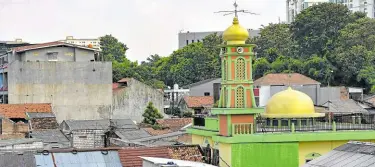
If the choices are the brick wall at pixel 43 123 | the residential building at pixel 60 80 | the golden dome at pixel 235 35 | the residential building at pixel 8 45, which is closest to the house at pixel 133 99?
the residential building at pixel 60 80

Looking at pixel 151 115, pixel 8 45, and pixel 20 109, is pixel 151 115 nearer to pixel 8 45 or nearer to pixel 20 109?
pixel 20 109

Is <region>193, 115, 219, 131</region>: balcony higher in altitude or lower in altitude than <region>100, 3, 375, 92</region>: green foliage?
lower

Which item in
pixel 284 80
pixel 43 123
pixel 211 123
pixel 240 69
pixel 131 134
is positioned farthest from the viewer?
pixel 284 80

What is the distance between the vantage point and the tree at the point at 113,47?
87631 mm

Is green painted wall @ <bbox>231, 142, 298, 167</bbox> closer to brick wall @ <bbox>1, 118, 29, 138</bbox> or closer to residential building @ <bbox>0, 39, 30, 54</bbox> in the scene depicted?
brick wall @ <bbox>1, 118, 29, 138</bbox>

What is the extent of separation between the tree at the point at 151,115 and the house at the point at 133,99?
107 cm

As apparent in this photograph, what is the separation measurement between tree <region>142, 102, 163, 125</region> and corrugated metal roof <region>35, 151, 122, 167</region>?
2223 cm

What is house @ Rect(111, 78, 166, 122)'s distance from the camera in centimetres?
4991

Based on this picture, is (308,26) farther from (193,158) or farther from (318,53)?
(193,158)

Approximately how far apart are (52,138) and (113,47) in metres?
53.6

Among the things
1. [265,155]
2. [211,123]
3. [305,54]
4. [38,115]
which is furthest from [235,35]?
[305,54]

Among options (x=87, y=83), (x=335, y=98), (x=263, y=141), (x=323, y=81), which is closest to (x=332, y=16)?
(x=323, y=81)

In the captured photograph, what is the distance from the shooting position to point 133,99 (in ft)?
167

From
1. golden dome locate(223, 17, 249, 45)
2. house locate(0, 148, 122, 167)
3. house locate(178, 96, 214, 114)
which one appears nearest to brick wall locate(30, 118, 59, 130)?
house locate(0, 148, 122, 167)
